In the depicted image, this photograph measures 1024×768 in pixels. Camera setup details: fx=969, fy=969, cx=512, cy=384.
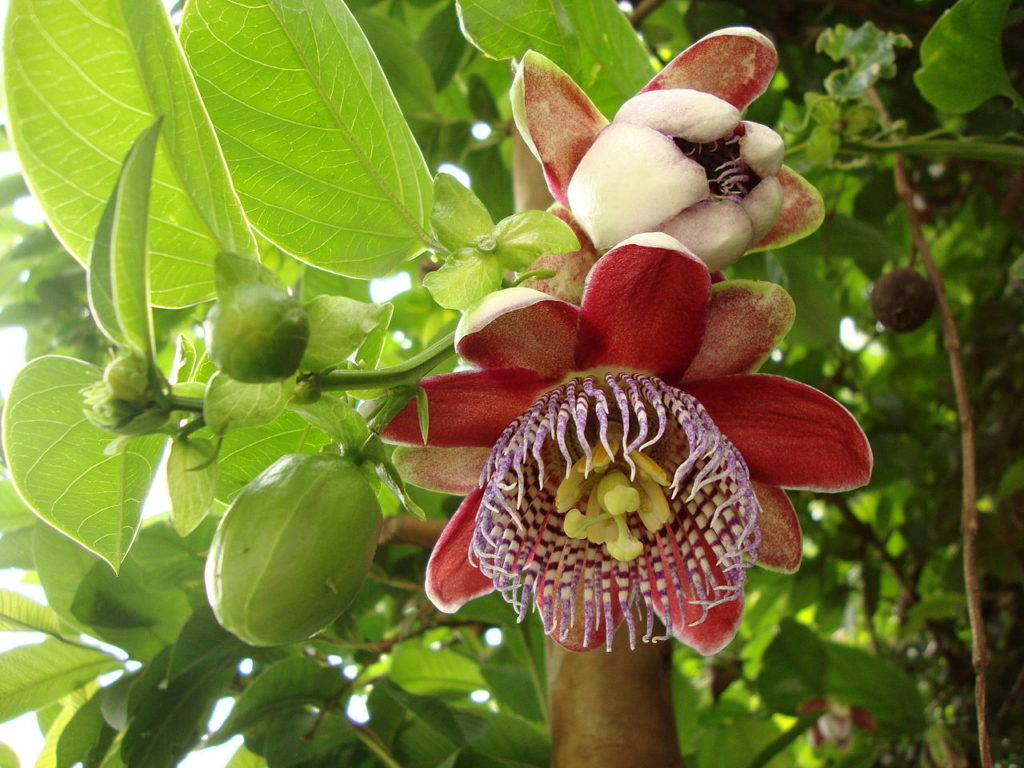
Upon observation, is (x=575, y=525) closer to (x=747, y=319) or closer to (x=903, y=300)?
(x=747, y=319)

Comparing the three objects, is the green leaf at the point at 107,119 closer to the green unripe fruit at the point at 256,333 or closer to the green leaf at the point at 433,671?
the green unripe fruit at the point at 256,333

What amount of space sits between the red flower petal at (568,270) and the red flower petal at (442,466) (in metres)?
0.18

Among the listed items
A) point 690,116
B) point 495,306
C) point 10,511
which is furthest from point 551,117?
point 10,511

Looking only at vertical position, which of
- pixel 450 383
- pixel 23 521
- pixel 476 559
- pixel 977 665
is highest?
pixel 450 383

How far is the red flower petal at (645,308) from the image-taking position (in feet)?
2.77

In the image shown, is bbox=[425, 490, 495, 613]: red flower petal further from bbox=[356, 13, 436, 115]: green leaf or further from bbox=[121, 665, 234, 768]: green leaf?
bbox=[356, 13, 436, 115]: green leaf

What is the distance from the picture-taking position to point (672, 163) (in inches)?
34.5

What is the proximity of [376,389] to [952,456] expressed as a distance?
1749 millimetres

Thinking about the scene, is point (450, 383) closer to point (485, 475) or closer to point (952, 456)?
point (485, 475)

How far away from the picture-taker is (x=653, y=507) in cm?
99

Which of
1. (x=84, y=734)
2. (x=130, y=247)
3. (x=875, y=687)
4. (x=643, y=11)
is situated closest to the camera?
(x=130, y=247)

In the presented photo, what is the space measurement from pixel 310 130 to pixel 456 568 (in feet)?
1.52

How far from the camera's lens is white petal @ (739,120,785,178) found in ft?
3.05

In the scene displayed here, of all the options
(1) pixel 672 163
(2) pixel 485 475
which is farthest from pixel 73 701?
(1) pixel 672 163
